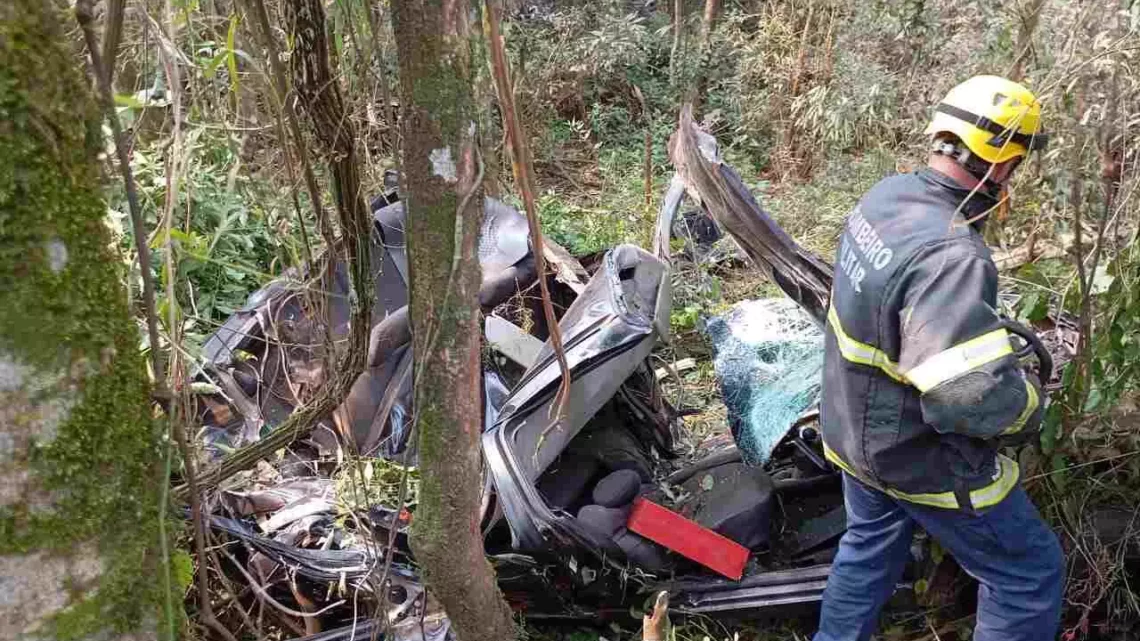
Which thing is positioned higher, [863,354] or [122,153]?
[122,153]

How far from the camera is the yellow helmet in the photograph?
7.25ft

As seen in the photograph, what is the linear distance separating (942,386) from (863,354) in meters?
0.30

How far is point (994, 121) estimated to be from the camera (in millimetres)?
2213

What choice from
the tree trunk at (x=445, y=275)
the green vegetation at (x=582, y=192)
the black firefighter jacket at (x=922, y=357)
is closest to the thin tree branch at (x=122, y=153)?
the green vegetation at (x=582, y=192)

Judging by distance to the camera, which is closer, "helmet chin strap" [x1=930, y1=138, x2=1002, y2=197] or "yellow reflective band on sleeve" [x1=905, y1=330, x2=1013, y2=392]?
"yellow reflective band on sleeve" [x1=905, y1=330, x2=1013, y2=392]

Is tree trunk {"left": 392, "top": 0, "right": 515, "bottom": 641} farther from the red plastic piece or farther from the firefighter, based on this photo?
the firefighter

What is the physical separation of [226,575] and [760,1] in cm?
825

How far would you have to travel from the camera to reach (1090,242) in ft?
9.13

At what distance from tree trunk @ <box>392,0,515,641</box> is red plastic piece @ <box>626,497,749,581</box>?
89 cm

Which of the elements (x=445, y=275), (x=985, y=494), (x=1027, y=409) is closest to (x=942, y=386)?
(x=1027, y=409)

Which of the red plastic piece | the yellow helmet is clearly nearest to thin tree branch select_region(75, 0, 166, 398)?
the red plastic piece

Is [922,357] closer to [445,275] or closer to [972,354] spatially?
[972,354]

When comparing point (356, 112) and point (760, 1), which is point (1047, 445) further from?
point (760, 1)

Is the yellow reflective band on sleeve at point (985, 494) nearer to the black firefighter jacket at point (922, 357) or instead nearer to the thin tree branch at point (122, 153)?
the black firefighter jacket at point (922, 357)
